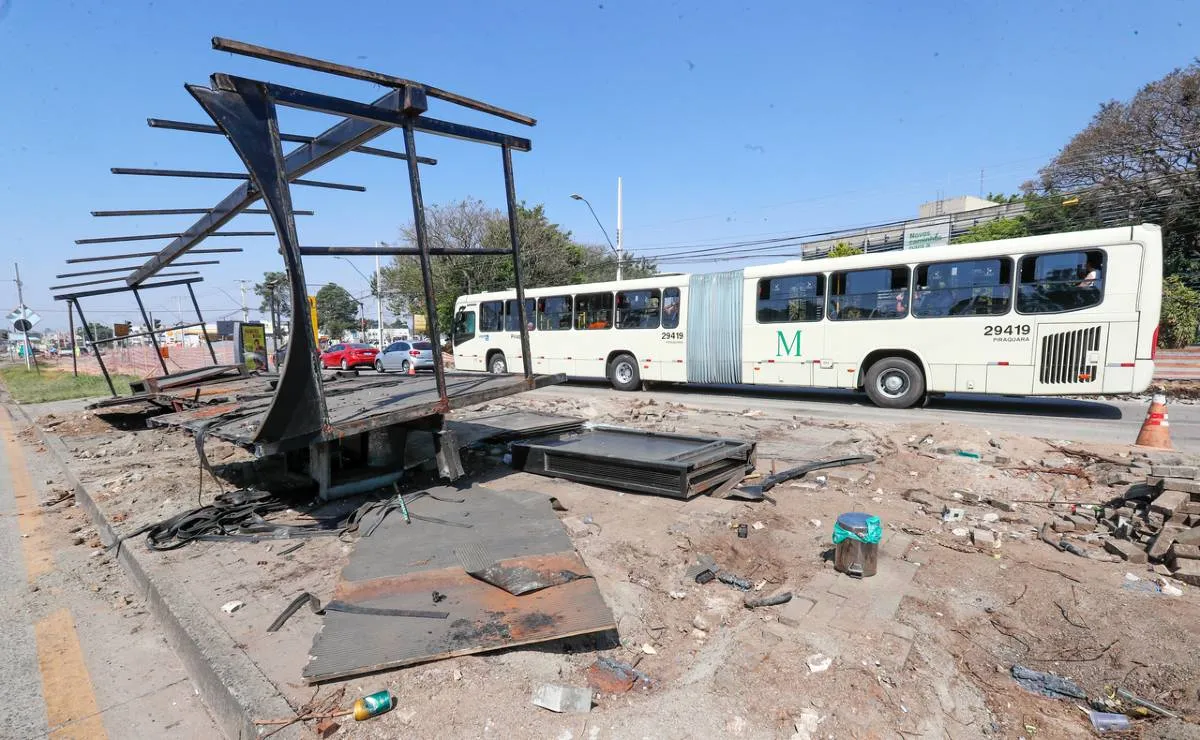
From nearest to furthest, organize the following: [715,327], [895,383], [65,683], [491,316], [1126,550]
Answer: [65,683], [1126,550], [895,383], [715,327], [491,316]

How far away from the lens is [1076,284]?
9.38 meters

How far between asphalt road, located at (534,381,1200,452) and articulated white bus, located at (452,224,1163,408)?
518 mm

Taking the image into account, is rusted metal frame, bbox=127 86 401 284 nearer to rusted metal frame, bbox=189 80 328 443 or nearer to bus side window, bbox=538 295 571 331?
rusted metal frame, bbox=189 80 328 443

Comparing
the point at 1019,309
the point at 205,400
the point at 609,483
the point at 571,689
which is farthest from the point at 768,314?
the point at 571,689

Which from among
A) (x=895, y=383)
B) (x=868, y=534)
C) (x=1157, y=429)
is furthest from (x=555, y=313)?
(x=868, y=534)

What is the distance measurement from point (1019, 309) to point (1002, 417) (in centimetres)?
189

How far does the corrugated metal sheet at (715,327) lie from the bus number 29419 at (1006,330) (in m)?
4.82

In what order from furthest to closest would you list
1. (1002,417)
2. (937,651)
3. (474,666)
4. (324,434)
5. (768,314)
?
(768,314) → (1002,417) → (324,434) → (937,651) → (474,666)

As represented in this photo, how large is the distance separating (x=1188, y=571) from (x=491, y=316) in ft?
55.0

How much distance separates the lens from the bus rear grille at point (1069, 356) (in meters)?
9.34

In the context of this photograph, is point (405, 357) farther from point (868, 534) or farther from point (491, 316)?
point (868, 534)

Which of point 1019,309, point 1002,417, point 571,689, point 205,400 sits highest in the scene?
point 1019,309

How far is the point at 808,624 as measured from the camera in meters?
3.00

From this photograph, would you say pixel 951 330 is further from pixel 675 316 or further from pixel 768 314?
pixel 675 316
